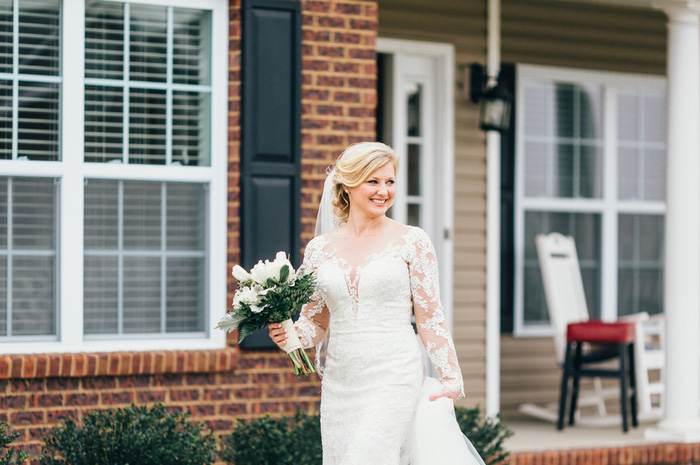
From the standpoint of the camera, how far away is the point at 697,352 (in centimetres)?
652

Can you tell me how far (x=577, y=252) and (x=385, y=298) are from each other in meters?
4.73

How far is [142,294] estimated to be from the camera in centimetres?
543

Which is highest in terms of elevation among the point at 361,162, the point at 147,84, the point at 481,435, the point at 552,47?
the point at 552,47

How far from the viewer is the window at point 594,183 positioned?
312 inches

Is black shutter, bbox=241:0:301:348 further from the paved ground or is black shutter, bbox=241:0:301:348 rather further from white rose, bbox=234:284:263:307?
the paved ground

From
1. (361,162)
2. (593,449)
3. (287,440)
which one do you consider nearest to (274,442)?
(287,440)

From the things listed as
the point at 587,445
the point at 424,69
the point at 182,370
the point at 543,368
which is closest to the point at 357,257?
the point at 182,370

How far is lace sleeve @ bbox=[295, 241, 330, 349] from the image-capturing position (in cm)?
383

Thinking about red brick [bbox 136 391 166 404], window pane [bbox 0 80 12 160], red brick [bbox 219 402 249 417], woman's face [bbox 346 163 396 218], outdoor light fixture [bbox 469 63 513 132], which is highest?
outdoor light fixture [bbox 469 63 513 132]

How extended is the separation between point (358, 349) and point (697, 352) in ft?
11.7

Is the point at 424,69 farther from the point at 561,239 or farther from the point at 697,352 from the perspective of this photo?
the point at 697,352

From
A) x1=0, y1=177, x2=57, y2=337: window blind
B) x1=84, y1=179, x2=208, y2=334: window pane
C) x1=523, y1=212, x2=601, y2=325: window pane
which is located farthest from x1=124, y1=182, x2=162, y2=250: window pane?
x1=523, y1=212, x2=601, y2=325: window pane

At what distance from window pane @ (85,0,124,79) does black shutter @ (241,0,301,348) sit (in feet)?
2.15

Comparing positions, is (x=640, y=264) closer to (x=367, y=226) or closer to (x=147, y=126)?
(x=147, y=126)
